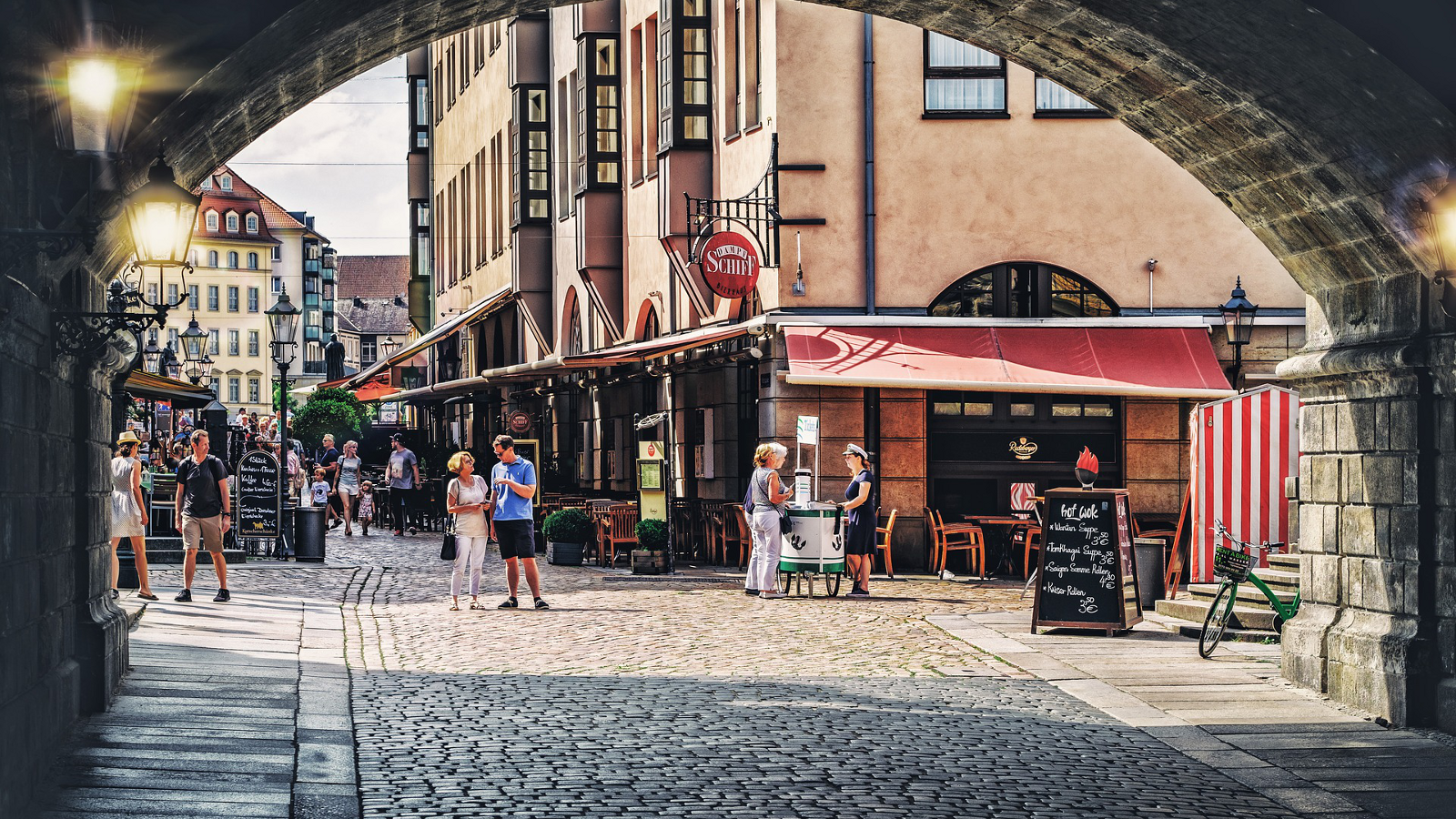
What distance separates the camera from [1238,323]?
21.5 metres

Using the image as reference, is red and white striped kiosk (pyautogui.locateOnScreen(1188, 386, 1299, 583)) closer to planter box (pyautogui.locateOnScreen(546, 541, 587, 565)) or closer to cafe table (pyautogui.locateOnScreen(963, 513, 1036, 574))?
cafe table (pyautogui.locateOnScreen(963, 513, 1036, 574))

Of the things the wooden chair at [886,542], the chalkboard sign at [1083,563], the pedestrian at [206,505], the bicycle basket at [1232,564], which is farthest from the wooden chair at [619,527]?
the bicycle basket at [1232,564]

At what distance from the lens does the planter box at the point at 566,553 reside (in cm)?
2289

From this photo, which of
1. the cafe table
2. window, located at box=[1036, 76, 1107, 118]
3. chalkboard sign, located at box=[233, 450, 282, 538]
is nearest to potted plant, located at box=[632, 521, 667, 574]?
the cafe table

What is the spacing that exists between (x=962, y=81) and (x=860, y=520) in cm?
692

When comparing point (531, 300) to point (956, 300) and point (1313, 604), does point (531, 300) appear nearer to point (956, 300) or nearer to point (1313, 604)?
point (956, 300)

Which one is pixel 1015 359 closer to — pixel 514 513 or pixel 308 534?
pixel 514 513

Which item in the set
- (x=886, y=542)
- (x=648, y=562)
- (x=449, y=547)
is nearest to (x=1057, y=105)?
(x=886, y=542)

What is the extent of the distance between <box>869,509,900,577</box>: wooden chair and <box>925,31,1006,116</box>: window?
208 inches

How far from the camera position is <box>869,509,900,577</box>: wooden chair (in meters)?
20.4

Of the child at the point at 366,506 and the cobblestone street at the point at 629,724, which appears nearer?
the cobblestone street at the point at 629,724

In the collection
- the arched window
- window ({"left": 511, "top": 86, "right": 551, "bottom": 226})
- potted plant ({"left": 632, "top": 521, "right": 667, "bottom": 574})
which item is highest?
window ({"left": 511, "top": 86, "right": 551, "bottom": 226})

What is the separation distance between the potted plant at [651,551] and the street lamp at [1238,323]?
7.45 m

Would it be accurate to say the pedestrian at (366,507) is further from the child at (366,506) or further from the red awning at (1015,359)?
the red awning at (1015,359)
